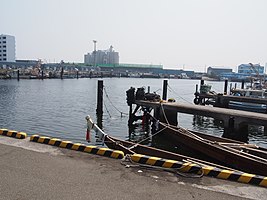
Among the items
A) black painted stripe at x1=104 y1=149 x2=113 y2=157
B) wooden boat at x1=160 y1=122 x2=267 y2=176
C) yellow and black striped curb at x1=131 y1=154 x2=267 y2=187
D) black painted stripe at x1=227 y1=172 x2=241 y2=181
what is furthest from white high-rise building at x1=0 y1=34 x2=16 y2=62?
black painted stripe at x1=227 y1=172 x2=241 y2=181

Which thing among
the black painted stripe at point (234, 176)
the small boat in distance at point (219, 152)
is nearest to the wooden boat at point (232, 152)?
the small boat in distance at point (219, 152)

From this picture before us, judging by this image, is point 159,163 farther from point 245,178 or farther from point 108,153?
point 245,178

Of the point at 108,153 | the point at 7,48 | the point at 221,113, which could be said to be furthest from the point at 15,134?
the point at 7,48

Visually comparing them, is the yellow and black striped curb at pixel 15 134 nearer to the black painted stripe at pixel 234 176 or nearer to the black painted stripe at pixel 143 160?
the black painted stripe at pixel 143 160

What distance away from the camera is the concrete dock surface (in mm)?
5566

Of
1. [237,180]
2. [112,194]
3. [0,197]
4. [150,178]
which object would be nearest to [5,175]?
[0,197]

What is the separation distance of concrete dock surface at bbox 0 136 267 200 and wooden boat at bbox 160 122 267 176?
316 centimetres

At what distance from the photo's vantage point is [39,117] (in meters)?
25.5

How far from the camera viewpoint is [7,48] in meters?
141

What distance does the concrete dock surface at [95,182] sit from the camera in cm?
557

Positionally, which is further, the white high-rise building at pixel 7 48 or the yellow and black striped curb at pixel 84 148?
the white high-rise building at pixel 7 48

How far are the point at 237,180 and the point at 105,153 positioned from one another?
417 cm

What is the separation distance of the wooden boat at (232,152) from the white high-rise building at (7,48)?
148754mm

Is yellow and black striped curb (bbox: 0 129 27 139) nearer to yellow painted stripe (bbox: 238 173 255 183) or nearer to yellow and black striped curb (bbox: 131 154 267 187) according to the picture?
yellow and black striped curb (bbox: 131 154 267 187)
